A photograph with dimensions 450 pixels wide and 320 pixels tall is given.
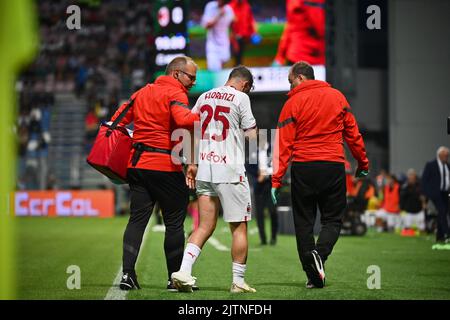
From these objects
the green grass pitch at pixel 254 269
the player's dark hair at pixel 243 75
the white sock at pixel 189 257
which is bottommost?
the green grass pitch at pixel 254 269

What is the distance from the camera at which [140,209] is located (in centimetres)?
834

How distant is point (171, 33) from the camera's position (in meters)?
24.0

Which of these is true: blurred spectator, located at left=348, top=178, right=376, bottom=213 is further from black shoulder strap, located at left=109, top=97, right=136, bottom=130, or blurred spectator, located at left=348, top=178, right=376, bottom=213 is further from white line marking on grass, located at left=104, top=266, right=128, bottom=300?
black shoulder strap, located at left=109, top=97, right=136, bottom=130

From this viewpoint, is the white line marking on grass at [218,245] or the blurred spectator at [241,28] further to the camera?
the blurred spectator at [241,28]

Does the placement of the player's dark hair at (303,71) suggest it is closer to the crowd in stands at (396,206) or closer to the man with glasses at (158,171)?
the man with glasses at (158,171)

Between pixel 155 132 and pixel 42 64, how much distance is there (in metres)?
30.1

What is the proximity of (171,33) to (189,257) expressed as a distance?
16745 mm

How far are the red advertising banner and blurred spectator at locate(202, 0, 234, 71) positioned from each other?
7.53 m

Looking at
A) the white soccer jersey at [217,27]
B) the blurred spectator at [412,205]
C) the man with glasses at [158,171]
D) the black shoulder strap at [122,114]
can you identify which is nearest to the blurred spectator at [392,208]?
the blurred spectator at [412,205]

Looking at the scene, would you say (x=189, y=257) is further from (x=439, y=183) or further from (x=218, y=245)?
(x=439, y=183)

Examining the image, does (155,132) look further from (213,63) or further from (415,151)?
(415,151)

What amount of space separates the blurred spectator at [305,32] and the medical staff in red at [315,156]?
16.9 m

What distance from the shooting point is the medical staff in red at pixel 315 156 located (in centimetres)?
838
